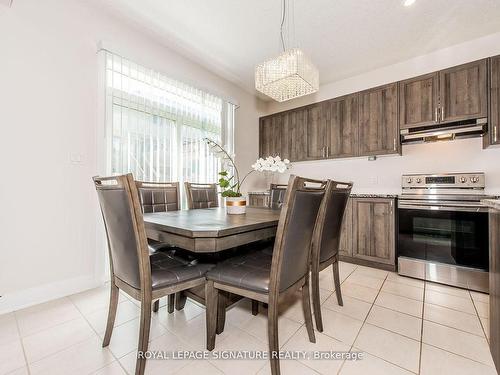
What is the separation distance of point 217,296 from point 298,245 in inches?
23.8

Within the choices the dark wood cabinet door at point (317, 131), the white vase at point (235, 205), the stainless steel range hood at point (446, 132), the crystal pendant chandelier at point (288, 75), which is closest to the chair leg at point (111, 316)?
the white vase at point (235, 205)

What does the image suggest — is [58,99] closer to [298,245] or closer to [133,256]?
[133,256]

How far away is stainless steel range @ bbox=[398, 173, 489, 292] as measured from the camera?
86.8 inches

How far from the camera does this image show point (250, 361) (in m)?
1.30

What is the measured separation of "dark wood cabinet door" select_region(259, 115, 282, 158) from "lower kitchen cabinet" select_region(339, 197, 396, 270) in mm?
1708

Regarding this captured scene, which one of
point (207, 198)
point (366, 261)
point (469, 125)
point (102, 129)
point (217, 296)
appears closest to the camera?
point (217, 296)

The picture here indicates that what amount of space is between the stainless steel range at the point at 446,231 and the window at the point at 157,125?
8.51 feet

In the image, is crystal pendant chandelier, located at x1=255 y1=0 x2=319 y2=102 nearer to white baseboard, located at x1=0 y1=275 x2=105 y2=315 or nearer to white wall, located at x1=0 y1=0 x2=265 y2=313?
white wall, located at x1=0 y1=0 x2=265 y2=313

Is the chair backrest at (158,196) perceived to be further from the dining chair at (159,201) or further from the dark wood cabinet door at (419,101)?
the dark wood cabinet door at (419,101)

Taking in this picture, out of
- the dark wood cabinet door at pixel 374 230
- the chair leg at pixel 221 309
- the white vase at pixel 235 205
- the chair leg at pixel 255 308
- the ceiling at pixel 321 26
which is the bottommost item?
the chair leg at pixel 255 308

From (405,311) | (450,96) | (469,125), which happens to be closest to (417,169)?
(469,125)

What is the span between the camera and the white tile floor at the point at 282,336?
125 centimetres

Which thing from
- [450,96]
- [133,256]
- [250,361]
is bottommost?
[250,361]

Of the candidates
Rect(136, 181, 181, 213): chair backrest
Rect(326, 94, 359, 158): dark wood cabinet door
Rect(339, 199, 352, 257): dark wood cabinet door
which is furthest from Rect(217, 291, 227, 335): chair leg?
Rect(326, 94, 359, 158): dark wood cabinet door
